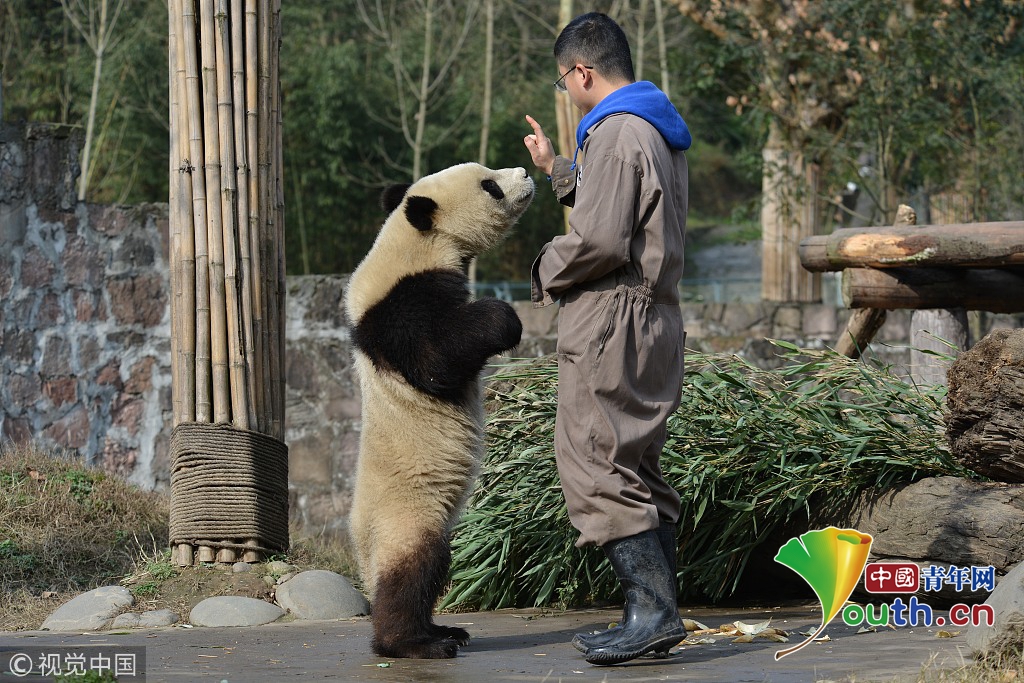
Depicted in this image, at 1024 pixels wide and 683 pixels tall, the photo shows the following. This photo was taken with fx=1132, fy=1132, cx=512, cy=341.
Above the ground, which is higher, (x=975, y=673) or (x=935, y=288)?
(x=935, y=288)

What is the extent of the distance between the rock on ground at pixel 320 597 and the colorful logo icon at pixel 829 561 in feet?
6.14

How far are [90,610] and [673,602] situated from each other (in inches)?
101

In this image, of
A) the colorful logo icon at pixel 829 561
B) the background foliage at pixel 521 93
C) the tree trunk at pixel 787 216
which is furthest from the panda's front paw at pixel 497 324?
the tree trunk at pixel 787 216

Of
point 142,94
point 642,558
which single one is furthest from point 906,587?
point 142,94

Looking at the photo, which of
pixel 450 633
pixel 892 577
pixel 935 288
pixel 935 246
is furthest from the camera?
pixel 935 288

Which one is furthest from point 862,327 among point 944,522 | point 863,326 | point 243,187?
point 243,187

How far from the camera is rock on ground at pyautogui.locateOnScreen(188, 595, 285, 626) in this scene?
4.61m

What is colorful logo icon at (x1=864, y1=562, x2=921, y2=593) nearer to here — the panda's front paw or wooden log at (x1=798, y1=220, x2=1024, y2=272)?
wooden log at (x1=798, y1=220, x2=1024, y2=272)

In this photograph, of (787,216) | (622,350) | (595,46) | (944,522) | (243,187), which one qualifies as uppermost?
(787,216)

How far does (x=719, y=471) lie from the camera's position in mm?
4965

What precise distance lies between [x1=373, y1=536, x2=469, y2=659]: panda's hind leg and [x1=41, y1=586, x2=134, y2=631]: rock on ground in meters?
1.51

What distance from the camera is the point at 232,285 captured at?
16.4ft

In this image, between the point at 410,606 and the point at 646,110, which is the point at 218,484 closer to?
the point at 410,606

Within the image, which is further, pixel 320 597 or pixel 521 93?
pixel 521 93
